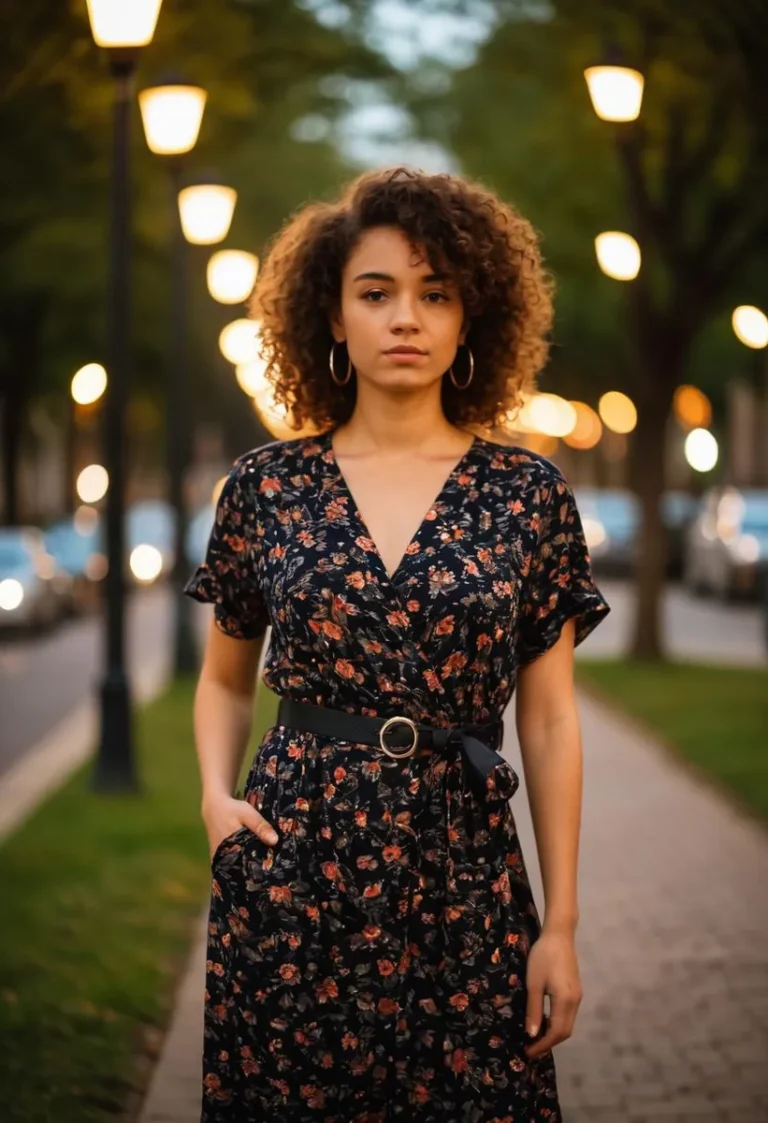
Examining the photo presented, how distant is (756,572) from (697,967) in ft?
75.4

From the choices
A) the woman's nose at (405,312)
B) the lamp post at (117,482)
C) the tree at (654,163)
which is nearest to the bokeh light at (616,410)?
the tree at (654,163)

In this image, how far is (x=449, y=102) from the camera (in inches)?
1141

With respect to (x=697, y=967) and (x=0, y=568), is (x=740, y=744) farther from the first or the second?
(x=0, y=568)

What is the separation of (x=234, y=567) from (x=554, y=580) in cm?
55

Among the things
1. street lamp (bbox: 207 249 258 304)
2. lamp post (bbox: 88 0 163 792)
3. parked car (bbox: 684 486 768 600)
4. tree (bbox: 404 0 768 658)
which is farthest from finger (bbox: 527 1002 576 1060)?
parked car (bbox: 684 486 768 600)

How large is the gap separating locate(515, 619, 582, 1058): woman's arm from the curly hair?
52 cm

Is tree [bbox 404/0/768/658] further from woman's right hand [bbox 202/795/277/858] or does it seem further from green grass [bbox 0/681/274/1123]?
woman's right hand [bbox 202/795/277/858]

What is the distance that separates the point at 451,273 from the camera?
3.18 m

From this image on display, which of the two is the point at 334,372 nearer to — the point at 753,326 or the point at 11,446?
the point at 753,326

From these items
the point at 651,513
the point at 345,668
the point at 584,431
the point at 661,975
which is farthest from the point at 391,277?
the point at 584,431

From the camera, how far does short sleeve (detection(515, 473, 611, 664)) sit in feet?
10.2

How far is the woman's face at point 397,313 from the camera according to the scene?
10.3 feet

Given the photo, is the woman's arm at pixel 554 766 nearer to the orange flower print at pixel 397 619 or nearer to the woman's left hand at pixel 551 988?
the woman's left hand at pixel 551 988

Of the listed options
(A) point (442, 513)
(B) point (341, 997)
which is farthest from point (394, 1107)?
(A) point (442, 513)
